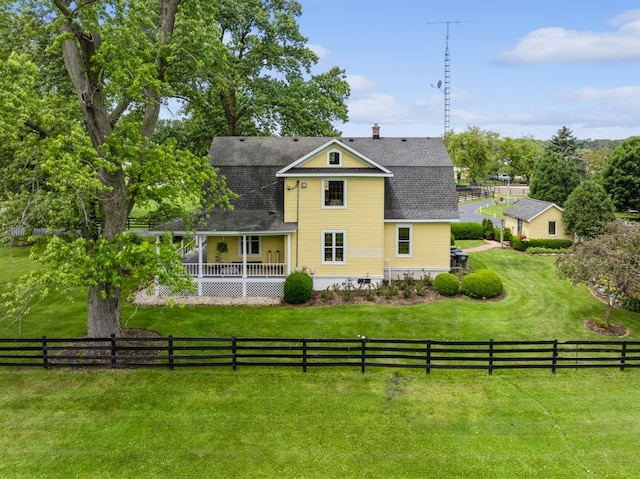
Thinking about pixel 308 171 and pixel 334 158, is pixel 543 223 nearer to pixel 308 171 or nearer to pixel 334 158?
pixel 334 158

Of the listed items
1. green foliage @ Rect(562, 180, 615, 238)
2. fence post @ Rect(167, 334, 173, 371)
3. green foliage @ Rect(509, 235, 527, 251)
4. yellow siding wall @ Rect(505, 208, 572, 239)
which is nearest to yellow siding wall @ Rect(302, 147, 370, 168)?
fence post @ Rect(167, 334, 173, 371)

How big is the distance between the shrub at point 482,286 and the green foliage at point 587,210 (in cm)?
1200

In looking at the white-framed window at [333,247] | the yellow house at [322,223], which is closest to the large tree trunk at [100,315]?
the yellow house at [322,223]

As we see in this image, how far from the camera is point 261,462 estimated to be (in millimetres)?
10727

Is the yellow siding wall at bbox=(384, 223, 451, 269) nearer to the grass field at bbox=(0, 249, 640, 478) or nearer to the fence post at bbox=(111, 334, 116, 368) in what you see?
the grass field at bbox=(0, 249, 640, 478)

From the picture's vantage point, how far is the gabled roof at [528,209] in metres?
32.9

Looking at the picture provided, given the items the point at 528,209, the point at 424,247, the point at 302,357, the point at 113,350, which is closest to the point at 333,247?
the point at 424,247

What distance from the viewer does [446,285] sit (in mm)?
22766

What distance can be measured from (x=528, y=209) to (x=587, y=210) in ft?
13.5

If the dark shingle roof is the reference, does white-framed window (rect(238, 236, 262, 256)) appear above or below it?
below

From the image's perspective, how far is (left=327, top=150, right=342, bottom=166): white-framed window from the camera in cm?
2350

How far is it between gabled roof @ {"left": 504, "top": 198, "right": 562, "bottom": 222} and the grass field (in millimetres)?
19057

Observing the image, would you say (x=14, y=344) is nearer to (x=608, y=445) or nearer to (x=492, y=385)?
(x=492, y=385)

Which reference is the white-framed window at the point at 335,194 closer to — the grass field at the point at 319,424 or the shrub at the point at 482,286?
the shrub at the point at 482,286
